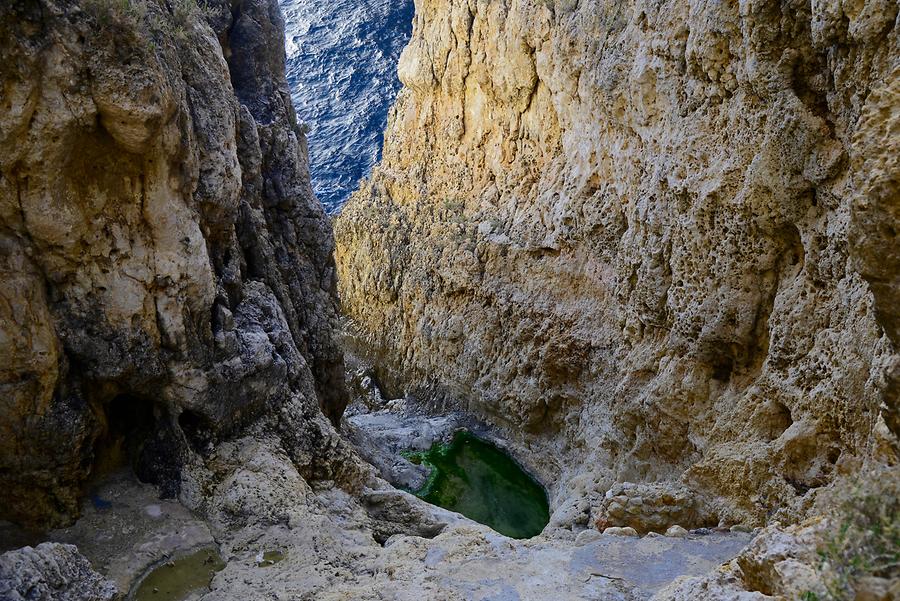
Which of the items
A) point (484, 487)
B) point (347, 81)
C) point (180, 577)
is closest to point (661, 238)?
point (180, 577)

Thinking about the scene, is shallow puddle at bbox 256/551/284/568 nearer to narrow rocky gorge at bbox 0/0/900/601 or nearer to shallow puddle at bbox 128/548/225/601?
narrow rocky gorge at bbox 0/0/900/601

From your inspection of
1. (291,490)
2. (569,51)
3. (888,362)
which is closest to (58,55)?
(291,490)

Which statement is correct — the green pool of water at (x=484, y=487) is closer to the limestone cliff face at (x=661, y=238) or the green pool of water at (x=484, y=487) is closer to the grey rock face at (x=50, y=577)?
the limestone cliff face at (x=661, y=238)

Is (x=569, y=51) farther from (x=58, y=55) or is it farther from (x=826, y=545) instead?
(x=826, y=545)

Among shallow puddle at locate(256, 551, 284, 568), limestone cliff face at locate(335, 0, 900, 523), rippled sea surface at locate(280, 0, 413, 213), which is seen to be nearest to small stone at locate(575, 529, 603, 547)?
limestone cliff face at locate(335, 0, 900, 523)

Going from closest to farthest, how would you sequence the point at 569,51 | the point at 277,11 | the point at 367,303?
the point at 277,11
the point at 569,51
the point at 367,303

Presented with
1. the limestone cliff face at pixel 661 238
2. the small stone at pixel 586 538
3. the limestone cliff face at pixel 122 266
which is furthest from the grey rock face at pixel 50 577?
the limestone cliff face at pixel 661 238
